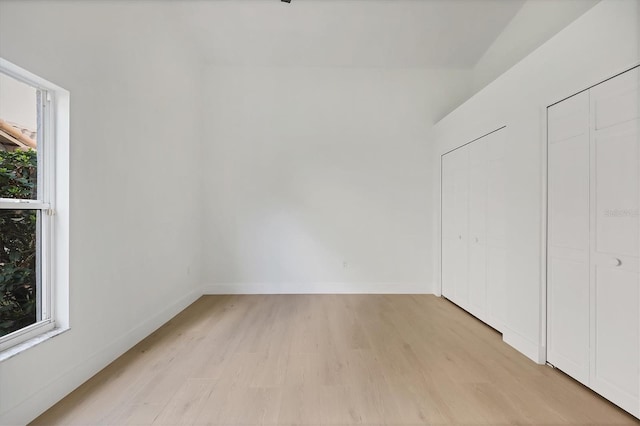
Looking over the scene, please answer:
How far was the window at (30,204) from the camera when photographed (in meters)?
1.67

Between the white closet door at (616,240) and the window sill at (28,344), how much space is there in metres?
3.62

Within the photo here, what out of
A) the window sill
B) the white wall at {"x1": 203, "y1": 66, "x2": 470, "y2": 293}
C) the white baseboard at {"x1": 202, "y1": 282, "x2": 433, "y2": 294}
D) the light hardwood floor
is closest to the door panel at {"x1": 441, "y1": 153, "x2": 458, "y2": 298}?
the white wall at {"x1": 203, "y1": 66, "x2": 470, "y2": 293}

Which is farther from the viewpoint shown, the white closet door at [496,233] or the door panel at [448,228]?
the door panel at [448,228]

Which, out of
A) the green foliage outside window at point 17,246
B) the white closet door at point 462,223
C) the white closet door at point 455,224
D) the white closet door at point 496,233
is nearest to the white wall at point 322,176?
the white closet door at point 455,224

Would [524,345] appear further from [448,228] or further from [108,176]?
[108,176]

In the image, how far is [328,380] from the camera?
207 centimetres

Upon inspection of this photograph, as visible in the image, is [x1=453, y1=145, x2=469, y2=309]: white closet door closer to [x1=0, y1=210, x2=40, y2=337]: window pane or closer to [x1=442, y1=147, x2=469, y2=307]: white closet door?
[x1=442, y1=147, x2=469, y2=307]: white closet door

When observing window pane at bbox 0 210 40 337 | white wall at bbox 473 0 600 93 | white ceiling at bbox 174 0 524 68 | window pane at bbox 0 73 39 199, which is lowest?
window pane at bbox 0 210 40 337

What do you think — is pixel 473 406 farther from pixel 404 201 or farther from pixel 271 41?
pixel 271 41

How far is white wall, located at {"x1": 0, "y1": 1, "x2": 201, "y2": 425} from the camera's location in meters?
1.72

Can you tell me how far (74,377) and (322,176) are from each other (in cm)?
346

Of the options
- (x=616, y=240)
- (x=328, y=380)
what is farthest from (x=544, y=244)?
(x=328, y=380)

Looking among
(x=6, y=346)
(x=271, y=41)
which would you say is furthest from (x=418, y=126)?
(x=6, y=346)

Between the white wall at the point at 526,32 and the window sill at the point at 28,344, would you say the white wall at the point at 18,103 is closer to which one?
the window sill at the point at 28,344
